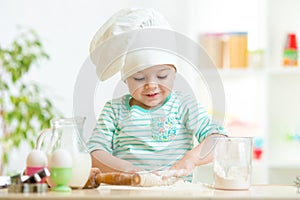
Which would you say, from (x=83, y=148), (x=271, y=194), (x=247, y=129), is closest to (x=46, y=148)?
(x=83, y=148)

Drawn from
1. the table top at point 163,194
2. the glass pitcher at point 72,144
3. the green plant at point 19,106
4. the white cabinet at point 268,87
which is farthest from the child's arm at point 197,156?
the white cabinet at point 268,87

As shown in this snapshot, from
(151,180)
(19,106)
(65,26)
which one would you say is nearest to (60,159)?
(151,180)

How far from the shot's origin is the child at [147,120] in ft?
4.20

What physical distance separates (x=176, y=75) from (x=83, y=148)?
0.29 meters

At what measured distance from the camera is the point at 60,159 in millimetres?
1104

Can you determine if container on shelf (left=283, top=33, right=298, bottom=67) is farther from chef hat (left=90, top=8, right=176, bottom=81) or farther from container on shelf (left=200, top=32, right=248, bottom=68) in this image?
chef hat (left=90, top=8, right=176, bottom=81)

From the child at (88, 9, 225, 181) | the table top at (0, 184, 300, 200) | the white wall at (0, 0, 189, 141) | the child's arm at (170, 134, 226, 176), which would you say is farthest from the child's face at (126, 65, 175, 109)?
the white wall at (0, 0, 189, 141)

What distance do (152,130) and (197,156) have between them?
11 cm

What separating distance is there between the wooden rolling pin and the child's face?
0.22 m

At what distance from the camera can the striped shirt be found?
1294mm

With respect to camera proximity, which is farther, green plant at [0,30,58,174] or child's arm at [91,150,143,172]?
green plant at [0,30,58,174]

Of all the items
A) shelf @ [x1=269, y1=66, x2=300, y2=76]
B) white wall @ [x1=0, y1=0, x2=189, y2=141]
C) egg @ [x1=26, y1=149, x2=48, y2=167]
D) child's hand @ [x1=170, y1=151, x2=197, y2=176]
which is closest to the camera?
egg @ [x1=26, y1=149, x2=48, y2=167]

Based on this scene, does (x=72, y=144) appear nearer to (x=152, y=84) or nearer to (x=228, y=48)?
(x=152, y=84)

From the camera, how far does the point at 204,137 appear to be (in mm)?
1344
